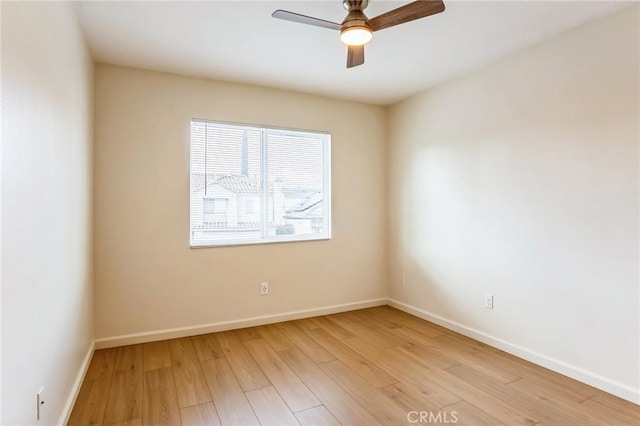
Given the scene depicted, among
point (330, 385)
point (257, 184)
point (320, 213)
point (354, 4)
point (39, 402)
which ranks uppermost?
point (354, 4)

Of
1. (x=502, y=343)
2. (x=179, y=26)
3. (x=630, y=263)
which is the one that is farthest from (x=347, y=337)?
(x=179, y=26)

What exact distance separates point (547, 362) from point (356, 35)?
2.70 metres

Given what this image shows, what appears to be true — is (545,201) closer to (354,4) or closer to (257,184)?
(354,4)

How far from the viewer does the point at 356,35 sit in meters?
2.02

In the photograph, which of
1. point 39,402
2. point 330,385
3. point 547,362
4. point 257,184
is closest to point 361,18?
point 257,184

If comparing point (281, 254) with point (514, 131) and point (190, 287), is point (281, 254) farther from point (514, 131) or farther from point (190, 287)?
point (514, 131)

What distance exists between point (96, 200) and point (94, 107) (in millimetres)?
789

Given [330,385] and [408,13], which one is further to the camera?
[330,385]

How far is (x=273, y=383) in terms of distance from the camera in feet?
7.80

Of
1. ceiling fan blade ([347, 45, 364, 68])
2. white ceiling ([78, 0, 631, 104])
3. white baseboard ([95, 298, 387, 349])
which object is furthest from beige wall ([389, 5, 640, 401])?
ceiling fan blade ([347, 45, 364, 68])

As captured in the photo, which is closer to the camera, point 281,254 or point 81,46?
point 81,46

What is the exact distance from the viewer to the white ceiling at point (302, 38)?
7.09 ft

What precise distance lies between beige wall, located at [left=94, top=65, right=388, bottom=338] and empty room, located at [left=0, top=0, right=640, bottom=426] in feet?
0.06

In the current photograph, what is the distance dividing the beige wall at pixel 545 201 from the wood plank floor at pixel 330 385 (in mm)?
322
